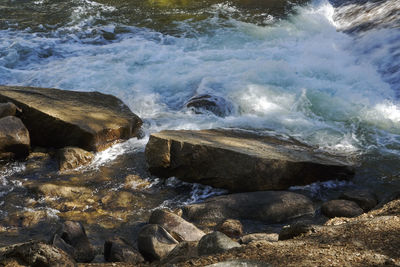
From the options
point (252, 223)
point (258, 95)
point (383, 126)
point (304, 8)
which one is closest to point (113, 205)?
point (252, 223)

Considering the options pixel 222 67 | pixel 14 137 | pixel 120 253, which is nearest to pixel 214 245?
pixel 120 253

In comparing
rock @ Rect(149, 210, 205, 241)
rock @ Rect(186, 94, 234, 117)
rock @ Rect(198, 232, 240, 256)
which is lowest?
rock @ Rect(149, 210, 205, 241)

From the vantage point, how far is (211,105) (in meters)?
7.05

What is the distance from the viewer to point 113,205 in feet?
15.4

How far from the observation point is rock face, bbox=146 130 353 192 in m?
4.89

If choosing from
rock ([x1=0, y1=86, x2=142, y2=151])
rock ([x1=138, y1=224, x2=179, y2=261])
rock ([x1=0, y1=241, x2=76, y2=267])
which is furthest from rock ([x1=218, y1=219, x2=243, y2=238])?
rock ([x1=0, y1=86, x2=142, y2=151])

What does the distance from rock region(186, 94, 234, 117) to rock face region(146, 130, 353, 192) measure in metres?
1.68

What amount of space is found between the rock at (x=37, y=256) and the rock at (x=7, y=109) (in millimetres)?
3288

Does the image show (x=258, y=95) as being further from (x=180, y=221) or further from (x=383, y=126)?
(x=180, y=221)

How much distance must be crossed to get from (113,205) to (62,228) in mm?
980

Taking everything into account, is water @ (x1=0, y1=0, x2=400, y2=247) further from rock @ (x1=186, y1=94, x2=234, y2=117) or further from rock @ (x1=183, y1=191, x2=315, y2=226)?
rock @ (x1=183, y1=191, x2=315, y2=226)

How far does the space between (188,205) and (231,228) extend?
63 cm

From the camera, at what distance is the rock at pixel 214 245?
2.93 m

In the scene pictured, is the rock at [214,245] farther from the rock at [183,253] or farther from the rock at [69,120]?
the rock at [69,120]
